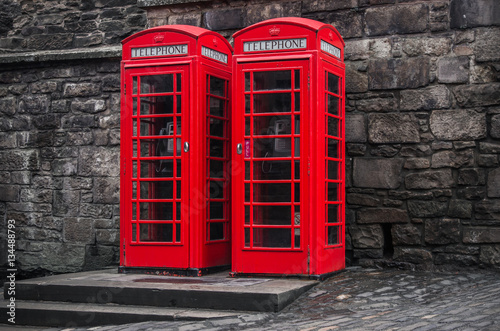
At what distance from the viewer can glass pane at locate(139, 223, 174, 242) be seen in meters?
6.64

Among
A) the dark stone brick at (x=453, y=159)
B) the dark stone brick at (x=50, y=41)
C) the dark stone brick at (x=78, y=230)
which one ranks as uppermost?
the dark stone brick at (x=50, y=41)

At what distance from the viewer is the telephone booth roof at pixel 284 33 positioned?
6227 mm

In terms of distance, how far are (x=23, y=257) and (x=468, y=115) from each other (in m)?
→ 5.64

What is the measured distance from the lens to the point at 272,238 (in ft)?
Result: 20.7

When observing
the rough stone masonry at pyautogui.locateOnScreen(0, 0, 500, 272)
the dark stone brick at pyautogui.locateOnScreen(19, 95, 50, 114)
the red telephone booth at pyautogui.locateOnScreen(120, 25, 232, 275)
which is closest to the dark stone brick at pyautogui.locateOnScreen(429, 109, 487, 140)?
the rough stone masonry at pyautogui.locateOnScreen(0, 0, 500, 272)

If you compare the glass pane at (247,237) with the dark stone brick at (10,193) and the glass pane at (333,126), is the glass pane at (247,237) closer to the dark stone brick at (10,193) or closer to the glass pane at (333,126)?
the glass pane at (333,126)

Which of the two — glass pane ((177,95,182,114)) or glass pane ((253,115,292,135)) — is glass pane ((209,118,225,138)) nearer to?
glass pane ((177,95,182,114))

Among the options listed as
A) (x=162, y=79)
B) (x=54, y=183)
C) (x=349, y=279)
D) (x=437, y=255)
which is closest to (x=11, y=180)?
(x=54, y=183)

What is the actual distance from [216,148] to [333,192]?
1233 millimetres

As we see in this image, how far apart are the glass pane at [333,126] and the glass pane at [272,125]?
446 millimetres

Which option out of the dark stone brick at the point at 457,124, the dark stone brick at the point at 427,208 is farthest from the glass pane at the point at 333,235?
the dark stone brick at the point at 457,124

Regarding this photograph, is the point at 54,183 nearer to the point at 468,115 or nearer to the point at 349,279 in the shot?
the point at 349,279

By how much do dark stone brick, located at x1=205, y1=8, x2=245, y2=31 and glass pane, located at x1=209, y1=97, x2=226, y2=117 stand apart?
122 centimetres

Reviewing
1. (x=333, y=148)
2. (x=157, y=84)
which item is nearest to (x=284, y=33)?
(x=333, y=148)
